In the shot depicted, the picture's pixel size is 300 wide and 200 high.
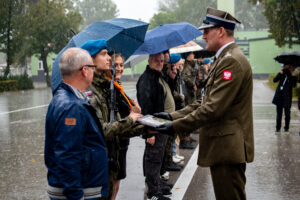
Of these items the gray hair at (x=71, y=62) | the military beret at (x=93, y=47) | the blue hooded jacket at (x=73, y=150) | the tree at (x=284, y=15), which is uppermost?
the tree at (x=284, y=15)

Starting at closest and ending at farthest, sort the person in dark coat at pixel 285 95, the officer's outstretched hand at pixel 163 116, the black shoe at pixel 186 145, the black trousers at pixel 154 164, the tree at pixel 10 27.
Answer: the officer's outstretched hand at pixel 163 116 → the black trousers at pixel 154 164 → the black shoe at pixel 186 145 → the person in dark coat at pixel 285 95 → the tree at pixel 10 27

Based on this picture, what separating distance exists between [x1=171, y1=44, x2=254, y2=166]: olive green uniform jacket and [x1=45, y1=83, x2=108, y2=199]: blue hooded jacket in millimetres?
821

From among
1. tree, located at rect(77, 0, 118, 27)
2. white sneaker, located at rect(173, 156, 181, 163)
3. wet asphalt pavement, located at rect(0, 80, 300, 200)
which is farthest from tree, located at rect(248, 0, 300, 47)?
tree, located at rect(77, 0, 118, 27)

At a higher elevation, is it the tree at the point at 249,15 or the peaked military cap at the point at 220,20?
the tree at the point at 249,15

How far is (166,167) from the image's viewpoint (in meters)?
6.67

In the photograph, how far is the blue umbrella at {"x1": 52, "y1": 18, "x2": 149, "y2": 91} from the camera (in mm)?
4022

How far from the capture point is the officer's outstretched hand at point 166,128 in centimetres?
349

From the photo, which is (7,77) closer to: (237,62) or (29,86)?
(29,86)

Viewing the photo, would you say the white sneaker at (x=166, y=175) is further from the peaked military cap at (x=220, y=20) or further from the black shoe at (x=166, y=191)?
the peaked military cap at (x=220, y=20)

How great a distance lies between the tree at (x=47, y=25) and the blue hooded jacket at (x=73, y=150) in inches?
1472

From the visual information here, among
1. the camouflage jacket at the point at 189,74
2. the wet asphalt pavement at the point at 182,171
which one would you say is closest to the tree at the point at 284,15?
the wet asphalt pavement at the point at 182,171

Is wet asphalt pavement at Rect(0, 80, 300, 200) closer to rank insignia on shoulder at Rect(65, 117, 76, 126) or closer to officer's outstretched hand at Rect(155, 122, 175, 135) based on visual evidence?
officer's outstretched hand at Rect(155, 122, 175, 135)

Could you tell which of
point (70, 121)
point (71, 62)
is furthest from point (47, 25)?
point (70, 121)

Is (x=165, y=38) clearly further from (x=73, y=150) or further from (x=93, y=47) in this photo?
(x=73, y=150)
